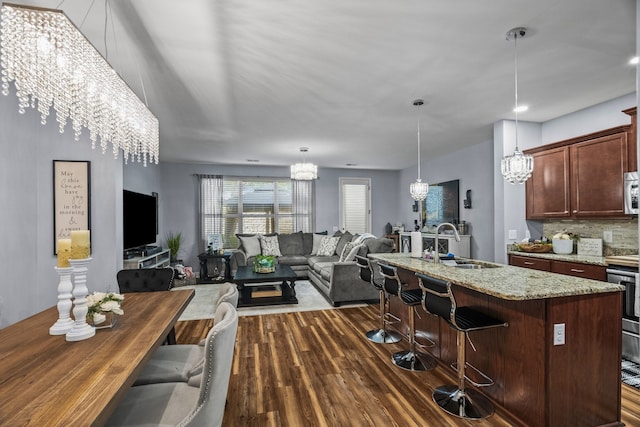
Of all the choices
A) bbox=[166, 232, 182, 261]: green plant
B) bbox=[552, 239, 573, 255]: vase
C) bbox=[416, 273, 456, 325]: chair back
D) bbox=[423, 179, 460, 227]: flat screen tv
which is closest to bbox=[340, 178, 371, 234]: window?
bbox=[423, 179, 460, 227]: flat screen tv

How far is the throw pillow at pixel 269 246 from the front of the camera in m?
7.01

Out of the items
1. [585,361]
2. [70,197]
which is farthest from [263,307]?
[585,361]

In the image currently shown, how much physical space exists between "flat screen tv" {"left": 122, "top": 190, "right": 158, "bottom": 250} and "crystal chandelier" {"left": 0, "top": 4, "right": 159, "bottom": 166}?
2.57m

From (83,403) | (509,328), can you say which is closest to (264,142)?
(509,328)

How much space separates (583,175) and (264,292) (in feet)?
15.2

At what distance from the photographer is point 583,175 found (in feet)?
12.0

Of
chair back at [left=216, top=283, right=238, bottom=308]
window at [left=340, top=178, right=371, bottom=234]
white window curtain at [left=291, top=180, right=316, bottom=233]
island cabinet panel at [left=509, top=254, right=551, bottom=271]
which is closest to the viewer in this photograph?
chair back at [left=216, top=283, right=238, bottom=308]

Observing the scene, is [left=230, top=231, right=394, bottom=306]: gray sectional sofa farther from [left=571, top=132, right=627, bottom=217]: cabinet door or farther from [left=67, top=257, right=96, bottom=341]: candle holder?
[left=67, top=257, right=96, bottom=341]: candle holder

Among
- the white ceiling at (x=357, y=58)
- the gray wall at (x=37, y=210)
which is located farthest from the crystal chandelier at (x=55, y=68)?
the gray wall at (x=37, y=210)

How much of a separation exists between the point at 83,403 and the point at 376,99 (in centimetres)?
356

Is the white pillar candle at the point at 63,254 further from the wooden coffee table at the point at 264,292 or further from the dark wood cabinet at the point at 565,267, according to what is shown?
the dark wood cabinet at the point at 565,267

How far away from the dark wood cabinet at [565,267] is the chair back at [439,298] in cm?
211

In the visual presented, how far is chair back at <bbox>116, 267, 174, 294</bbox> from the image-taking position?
2.80 metres

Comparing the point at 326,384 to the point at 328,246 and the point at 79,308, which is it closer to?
the point at 79,308
